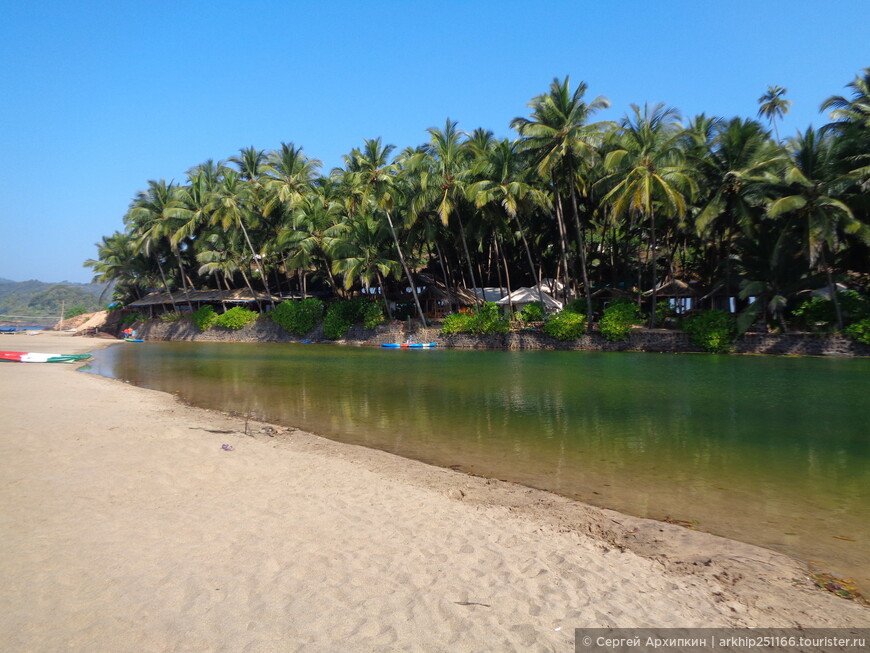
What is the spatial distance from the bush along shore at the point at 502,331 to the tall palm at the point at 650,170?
2.18m

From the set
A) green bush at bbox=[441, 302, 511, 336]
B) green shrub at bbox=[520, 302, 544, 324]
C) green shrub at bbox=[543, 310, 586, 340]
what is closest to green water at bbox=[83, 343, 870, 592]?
green shrub at bbox=[543, 310, 586, 340]

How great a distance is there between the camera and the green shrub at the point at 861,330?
24.0 metres

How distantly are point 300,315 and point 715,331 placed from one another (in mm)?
28304

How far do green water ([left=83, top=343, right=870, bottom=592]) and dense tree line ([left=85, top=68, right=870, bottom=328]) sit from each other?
25.4 feet

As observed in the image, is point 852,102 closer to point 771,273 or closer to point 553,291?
point 771,273

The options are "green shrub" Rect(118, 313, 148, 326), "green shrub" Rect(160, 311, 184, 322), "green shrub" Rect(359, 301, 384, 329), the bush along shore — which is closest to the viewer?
the bush along shore

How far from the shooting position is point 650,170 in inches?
1115

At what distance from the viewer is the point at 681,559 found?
509 cm

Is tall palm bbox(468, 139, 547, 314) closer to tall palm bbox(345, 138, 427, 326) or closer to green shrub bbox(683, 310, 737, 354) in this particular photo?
tall palm bbox(345, 138, 427, 326)

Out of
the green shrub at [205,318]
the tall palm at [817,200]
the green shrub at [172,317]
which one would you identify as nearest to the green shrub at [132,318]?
the green shrub at [172,317]

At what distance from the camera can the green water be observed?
6.79 m

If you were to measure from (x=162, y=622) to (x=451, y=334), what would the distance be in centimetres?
3156

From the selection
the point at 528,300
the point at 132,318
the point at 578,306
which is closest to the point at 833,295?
the point at 578,306

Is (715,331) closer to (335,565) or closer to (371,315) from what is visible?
(371,315)
